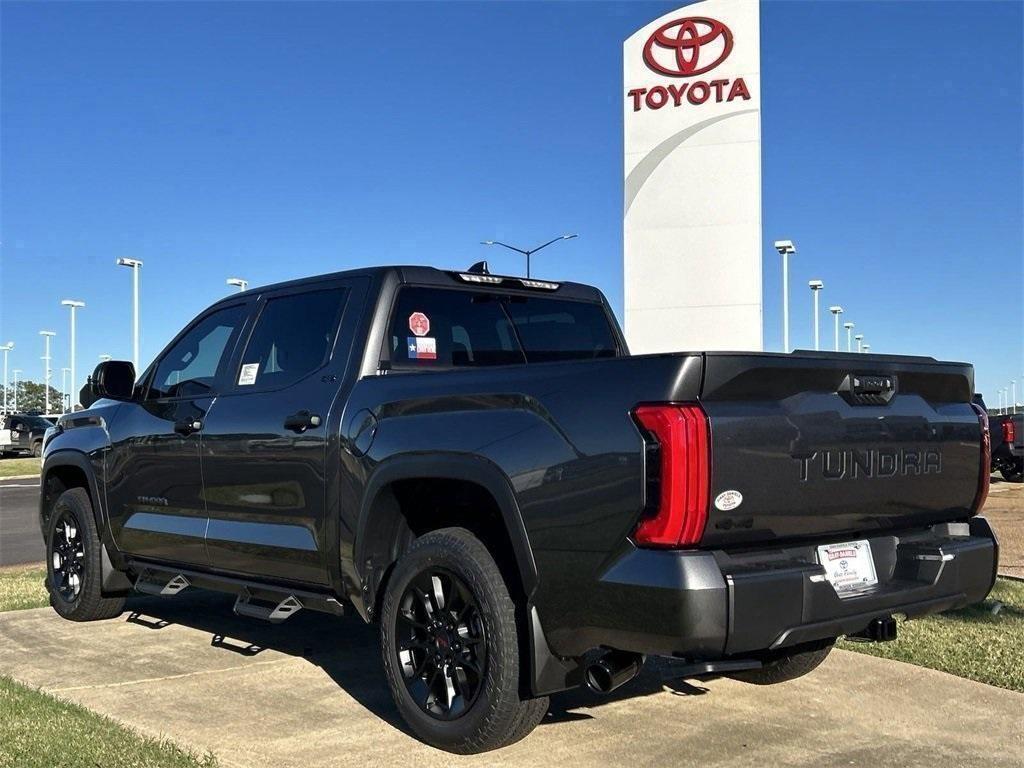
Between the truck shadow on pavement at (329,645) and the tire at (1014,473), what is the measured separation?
1644 cm

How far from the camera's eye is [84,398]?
685 cm

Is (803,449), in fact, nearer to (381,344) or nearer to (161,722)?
(381,344)

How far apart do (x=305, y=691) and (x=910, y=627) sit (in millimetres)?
3677

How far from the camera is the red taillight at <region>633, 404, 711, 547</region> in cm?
338

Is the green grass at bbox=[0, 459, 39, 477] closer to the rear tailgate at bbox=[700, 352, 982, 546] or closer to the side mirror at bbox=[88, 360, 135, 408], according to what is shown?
the side mirror at bbox=[88, 360, 135, 408]

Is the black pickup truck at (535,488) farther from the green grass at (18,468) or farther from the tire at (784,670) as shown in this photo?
the green grass at (18,468)

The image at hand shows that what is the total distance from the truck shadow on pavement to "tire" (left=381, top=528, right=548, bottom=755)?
33 centimetres

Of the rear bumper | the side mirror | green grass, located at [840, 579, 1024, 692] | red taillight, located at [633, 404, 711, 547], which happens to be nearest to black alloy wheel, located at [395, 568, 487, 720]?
the rear bumper

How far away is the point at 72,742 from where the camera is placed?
4180 millimetres

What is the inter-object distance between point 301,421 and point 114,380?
1864 millimetres

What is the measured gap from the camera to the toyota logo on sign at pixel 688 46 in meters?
21.8

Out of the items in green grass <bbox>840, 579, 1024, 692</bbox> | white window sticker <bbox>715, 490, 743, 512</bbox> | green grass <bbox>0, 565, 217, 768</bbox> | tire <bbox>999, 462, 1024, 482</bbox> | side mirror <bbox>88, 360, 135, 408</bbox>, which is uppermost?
side mirror <bbox>88, 360, 135, 408</bbox>

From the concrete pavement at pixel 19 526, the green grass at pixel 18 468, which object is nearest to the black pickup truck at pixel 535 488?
the concrete pavement at pixel 19 526

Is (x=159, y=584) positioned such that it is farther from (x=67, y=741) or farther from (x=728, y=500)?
(x=728, y=500)
